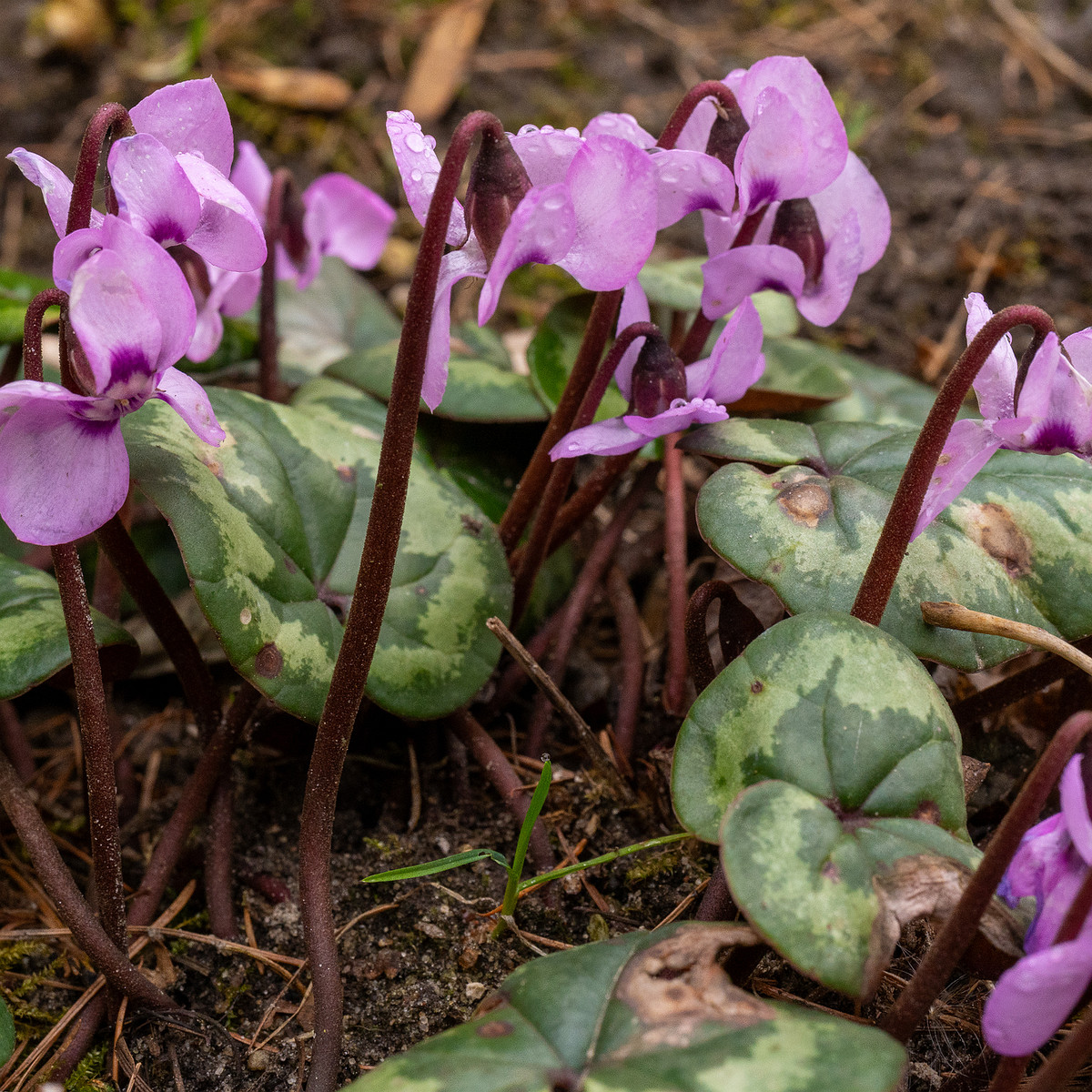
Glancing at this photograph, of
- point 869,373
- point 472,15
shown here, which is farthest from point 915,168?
point 472,15

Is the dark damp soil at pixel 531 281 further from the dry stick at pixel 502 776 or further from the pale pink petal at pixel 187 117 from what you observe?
the pale pink petal at pixel 187 117

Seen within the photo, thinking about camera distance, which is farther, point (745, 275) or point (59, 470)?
point (745, 275)

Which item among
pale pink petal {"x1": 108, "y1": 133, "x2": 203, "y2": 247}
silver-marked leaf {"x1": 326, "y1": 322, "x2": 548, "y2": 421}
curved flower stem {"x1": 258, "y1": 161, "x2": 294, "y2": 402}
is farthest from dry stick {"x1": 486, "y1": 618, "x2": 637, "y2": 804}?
curved flower stem {"x1": 258, "y1": 161, "x2": 294, "y2": 402}

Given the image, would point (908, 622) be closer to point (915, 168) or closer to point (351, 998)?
point (351, 998)

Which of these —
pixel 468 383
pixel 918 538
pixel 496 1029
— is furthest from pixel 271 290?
pixel 496 1029

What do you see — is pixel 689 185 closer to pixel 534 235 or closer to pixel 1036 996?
pixel 534 235

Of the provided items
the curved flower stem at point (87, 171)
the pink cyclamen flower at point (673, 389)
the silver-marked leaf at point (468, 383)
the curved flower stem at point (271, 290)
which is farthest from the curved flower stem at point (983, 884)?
the curved flower stem at point (271, 290)
